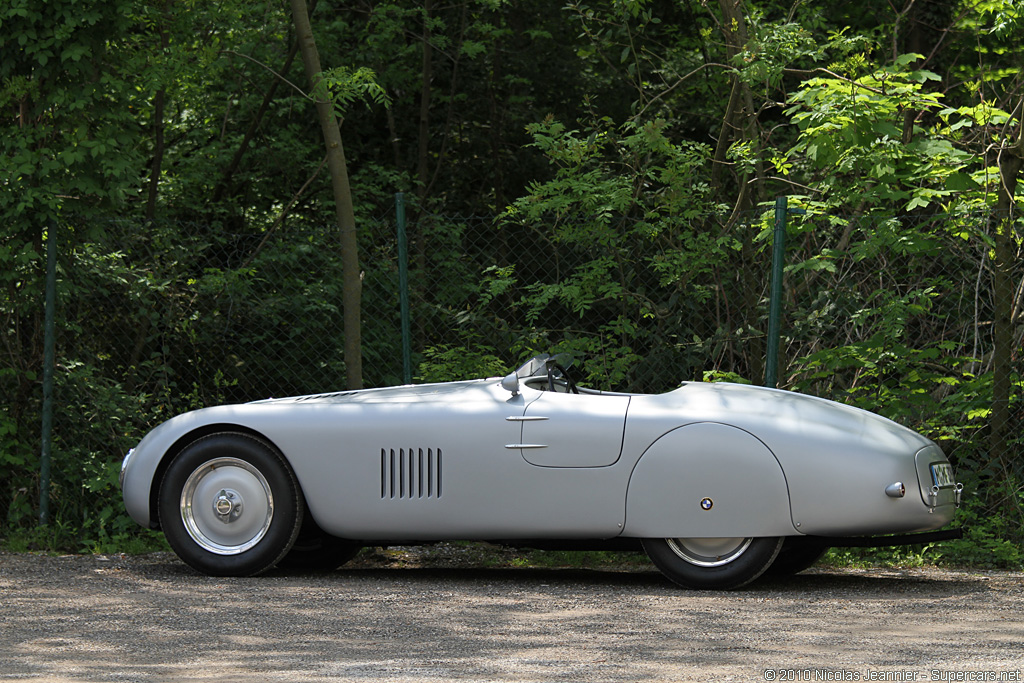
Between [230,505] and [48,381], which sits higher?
[48,381]

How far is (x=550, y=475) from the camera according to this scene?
613 cm

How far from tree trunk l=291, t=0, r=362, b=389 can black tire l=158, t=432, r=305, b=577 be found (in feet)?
5.95

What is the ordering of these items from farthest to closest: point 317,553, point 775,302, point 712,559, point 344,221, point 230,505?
point 344,221
point 775,302
point 317,553
point 230,505
point 712,559

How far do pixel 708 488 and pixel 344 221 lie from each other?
4102 mm

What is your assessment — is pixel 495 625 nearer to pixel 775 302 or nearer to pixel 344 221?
pixel 775 302

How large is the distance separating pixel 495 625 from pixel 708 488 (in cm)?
137

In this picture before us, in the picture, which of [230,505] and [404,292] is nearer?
[230,505]

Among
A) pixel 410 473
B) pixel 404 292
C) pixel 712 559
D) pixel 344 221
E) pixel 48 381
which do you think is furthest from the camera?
pixel 344 221

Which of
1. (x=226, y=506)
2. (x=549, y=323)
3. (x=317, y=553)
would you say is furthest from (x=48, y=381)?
(x=549, y=323)

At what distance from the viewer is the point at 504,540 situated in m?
6.29

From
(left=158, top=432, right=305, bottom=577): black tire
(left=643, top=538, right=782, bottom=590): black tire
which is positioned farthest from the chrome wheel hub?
(left=643, top=538, right=782, bottom=590): black tire

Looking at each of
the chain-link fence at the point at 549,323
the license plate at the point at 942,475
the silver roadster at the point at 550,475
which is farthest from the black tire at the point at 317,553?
the license plate at the point at 942,475

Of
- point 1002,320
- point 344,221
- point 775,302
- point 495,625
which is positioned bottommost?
point 495,625

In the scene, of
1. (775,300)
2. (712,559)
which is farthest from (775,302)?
(712,559)
